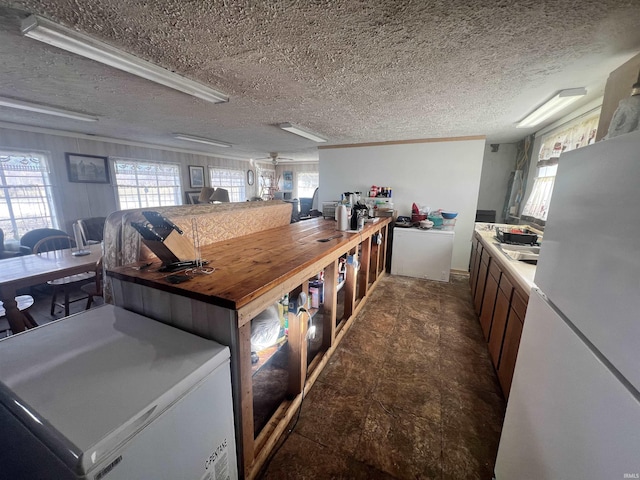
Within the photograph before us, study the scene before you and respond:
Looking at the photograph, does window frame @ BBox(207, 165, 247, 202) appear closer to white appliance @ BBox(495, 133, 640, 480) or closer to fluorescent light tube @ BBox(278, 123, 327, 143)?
fluorescent light tube @ BBox(278, 123, 327, 143)

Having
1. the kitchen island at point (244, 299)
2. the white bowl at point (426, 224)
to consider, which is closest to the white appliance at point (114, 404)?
the kitchen island at point (244, 299)

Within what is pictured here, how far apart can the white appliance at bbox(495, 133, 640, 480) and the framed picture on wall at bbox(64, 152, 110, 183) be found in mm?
6117

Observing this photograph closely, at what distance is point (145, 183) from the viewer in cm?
528

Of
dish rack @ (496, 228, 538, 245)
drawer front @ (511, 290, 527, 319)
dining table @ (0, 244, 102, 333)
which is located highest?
dish rack @ (496, 228, 538, 245)

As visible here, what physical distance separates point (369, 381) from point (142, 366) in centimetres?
156

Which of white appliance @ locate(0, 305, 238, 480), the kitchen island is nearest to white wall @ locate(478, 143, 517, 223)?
the kitchen island

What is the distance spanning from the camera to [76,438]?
561 millimetres

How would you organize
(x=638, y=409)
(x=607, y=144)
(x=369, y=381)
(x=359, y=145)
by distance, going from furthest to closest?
(x=359, y=145) → (x=369, y=381) → (x=607, y=144) → (x=638, y=409)

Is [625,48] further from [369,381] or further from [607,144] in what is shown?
[369,381]

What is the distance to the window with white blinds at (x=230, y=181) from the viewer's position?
272 inches

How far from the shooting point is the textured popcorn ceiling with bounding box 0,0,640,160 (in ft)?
3.70

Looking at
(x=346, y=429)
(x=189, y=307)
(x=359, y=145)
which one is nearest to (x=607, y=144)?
(x=189, y=307)

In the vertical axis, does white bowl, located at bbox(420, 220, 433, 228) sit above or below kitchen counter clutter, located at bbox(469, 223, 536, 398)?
above

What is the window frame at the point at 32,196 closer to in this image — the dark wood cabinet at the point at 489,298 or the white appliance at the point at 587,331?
the white appliance at the point at 587,331
